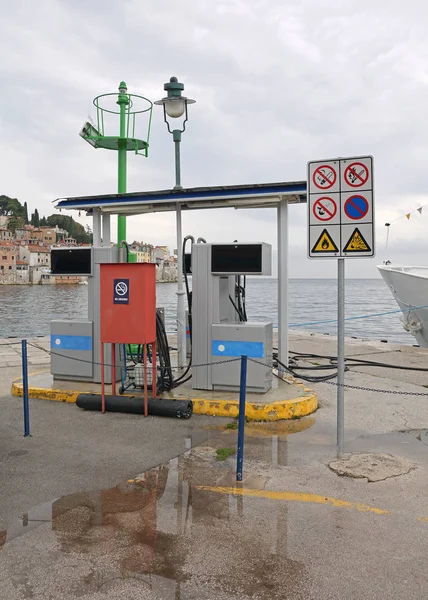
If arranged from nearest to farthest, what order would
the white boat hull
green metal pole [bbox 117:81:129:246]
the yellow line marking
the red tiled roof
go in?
the yellow line marking
green metal pole [bbox 117:81:129:246]
the white boat hull
the red tiled roof

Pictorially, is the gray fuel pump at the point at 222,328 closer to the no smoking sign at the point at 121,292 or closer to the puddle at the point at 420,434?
the no smoking sign at the point at 121,292

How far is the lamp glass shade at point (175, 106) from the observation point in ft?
30.0

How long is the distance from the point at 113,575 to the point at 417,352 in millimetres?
11287

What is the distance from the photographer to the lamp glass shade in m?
9.15

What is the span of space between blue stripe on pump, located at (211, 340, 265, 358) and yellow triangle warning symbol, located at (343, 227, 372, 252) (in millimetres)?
2403

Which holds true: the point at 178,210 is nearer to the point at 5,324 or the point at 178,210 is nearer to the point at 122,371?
the point at 122,371

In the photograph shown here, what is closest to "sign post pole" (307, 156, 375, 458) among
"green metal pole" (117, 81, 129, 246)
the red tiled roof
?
"green metal pole" (117, 81, 129, 246)

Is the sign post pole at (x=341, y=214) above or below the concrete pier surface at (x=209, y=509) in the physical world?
above

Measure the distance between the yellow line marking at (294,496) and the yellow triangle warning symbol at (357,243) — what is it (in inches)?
97.0

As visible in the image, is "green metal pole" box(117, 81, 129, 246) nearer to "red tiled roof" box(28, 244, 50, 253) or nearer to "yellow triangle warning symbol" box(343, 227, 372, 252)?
"yellow triangle warning symbol" box(343, 227, 372, 252)

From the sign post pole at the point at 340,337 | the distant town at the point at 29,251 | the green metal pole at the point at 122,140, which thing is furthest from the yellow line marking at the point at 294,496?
the distant town at the point at 29,251

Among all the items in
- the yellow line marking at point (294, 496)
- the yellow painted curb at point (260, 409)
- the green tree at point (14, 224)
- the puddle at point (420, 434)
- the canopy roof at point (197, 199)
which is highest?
the green tree at point (14, 224)

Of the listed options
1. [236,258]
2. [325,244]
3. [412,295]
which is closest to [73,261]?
[236,258]

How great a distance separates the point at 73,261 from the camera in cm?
855
